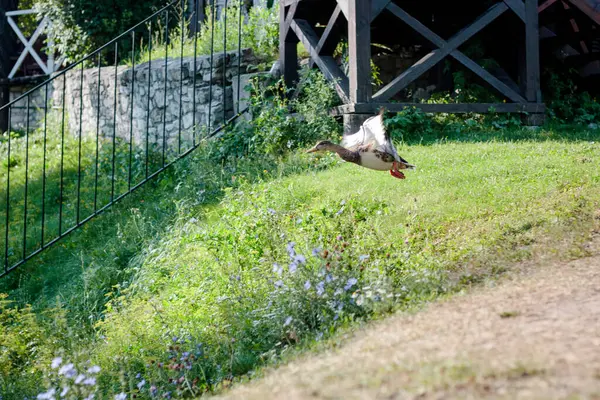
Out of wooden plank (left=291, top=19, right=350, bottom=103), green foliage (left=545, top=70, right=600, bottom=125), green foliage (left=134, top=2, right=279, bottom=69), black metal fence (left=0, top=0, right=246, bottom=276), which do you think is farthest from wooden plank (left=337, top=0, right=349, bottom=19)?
green foliage (left=545, top=70, right=600, bottom=125)

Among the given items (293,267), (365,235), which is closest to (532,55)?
(365,235)

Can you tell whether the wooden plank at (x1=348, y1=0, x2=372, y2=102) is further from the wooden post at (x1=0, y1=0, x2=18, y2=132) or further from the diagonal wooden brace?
the wooden post at (x1=0, y1=0, x2=18, y2=132)

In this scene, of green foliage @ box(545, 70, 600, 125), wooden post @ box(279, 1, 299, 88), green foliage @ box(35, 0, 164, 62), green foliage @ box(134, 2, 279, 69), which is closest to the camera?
wooden post @ box(279, 1, 299, 88)

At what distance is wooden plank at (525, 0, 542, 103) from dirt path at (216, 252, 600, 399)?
434 centimetres

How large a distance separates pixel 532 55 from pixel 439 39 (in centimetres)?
102

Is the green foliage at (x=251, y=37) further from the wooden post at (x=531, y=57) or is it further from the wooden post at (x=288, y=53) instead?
the wooden post at (x=531, y=57)

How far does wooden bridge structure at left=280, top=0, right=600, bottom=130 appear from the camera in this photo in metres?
7.45

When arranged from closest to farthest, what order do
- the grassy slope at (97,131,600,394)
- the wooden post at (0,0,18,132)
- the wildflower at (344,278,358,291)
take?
the wildflower at (344,278,358,291) < the grassy slope at (97,131,600,394) < the wooden post at (0,0,18,132)

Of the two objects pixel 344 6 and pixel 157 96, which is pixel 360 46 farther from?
pixel 157 96

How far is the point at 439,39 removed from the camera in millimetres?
7715

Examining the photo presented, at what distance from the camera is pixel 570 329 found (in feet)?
9.94

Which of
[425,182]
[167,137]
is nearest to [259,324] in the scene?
[425,182]

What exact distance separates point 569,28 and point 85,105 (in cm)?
712

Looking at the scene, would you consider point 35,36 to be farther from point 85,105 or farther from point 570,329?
point 570,329
